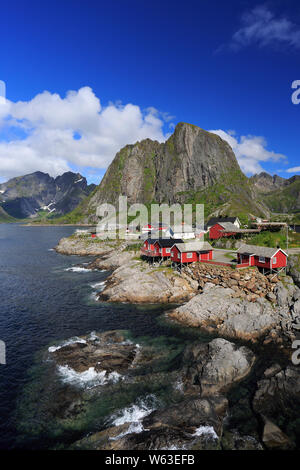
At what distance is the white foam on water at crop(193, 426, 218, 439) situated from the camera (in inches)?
709

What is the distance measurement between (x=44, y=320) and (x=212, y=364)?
2784 cm

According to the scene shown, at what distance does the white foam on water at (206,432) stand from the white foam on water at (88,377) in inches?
370

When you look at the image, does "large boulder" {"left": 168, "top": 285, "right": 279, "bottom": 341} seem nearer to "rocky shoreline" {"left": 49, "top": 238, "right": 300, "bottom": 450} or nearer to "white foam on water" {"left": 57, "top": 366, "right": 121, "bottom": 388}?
"rocky shoreline" {"left": 49, "top": 238, "right": 300, "bottom": 450}

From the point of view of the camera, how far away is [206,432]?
59.8 ft

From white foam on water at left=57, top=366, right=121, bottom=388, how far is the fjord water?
3.98 m

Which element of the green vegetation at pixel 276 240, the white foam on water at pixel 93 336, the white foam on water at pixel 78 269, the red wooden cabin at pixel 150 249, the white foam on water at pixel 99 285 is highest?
the green vegetation at pixel 276 240

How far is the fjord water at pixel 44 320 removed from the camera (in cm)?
2455

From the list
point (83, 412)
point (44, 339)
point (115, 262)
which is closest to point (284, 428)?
point (83, 412)

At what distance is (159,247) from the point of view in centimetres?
5959

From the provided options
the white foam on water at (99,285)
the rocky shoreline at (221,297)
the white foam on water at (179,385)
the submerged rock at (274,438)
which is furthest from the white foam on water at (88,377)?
the white foam on water at (99,285)

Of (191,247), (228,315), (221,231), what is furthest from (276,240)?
(228,315)

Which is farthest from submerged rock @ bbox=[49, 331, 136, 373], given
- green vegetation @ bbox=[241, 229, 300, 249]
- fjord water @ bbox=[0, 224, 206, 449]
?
green vegetation @ bbox=[241, 229, 300, 249]

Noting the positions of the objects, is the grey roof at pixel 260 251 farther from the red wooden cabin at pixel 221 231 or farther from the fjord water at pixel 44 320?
the red wooden cabin at pixel 221 231

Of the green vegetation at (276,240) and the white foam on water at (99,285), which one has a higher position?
the green vegetation at (276,240)
